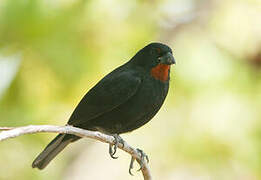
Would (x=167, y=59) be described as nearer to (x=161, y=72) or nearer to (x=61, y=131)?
Result: (x=161, y=72)

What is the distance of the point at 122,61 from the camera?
553 cm

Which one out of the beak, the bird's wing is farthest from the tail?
the beak

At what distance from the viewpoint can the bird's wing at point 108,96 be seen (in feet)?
13.3

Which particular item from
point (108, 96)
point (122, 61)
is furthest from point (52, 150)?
point (122, 61)

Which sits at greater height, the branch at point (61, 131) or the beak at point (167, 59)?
the beak at point (167, 59)

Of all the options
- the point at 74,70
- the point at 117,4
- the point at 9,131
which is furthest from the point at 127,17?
the point at 9,131

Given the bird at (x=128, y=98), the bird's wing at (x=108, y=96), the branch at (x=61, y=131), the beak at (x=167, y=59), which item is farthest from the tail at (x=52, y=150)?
the beak at (x=167, y=59)

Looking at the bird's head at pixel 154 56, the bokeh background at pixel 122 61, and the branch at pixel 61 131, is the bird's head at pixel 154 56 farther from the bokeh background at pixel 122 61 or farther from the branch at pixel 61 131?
the bokeh background at pixel 122 61

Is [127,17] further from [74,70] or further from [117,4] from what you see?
[74,70]

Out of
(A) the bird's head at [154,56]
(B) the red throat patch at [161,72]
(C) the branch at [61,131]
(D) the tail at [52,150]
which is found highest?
(A) the bird's head at [154,56]

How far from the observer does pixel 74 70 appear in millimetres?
5258

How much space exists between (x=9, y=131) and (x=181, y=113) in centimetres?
289

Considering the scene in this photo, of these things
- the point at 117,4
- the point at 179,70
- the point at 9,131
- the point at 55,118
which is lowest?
the point at 55,118

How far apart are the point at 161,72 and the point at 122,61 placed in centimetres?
148
